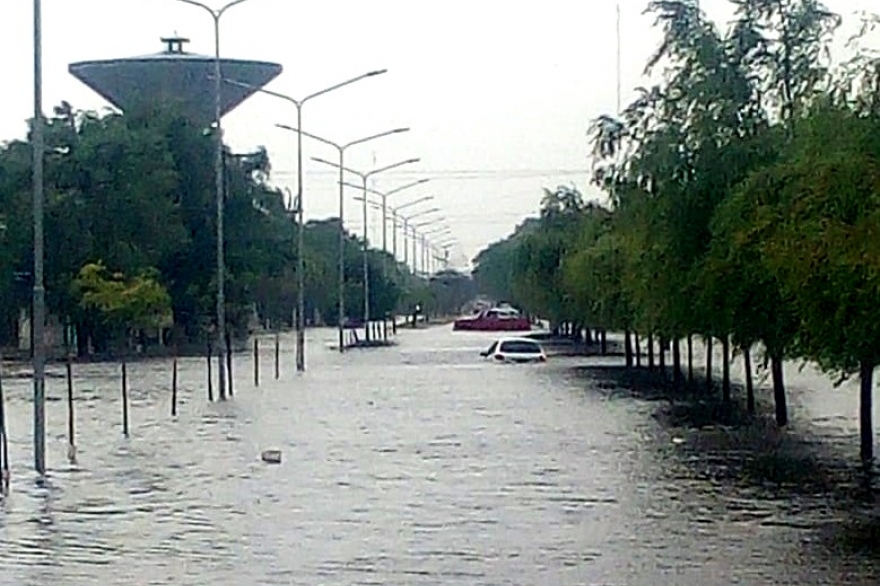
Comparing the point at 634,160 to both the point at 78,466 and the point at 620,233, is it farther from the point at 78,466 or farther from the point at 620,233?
the point at 78,466

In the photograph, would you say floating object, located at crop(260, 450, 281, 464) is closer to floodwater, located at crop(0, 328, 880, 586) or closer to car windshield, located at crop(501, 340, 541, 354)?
Result: floodwater, located at crop(0, 328, 880, 586)

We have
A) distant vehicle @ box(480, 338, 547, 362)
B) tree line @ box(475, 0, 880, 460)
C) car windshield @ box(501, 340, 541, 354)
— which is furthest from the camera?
car windshield @ box(501, 340, 541, 354)

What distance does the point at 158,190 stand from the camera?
8744 cm

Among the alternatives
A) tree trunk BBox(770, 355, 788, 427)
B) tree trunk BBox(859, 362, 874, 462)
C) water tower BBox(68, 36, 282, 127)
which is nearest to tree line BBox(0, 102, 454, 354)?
water tower BBox(68, 36, 282, 127)

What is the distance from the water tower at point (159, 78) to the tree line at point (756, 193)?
48.0m

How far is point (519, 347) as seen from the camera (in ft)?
238

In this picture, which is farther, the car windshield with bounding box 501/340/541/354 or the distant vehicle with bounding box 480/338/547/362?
the car windshield with bounding box 501/340/541/354

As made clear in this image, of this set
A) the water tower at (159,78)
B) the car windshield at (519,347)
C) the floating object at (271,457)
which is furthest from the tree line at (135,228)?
the floating object at (271,457)

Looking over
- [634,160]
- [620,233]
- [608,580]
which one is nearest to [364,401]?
[620,233]

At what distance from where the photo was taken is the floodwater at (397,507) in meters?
18.2

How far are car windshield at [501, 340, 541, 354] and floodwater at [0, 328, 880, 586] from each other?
1121 inches

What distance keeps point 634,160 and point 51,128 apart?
5604 centimetres

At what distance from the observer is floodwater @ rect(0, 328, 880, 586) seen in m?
18.2

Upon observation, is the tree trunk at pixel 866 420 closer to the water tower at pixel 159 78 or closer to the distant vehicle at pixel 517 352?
the distant vehicle at pixel 517 352
